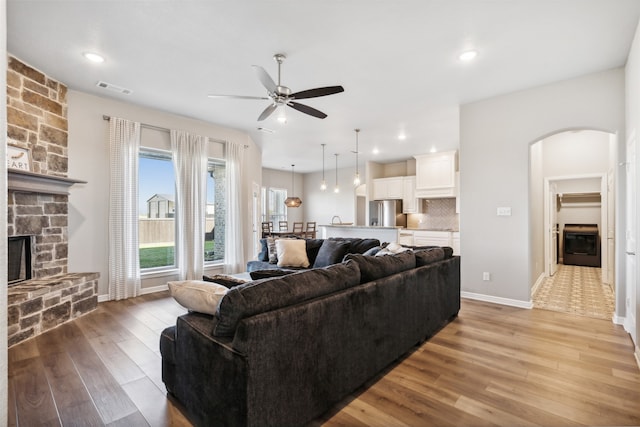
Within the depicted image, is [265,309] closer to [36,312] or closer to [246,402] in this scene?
[246,402]

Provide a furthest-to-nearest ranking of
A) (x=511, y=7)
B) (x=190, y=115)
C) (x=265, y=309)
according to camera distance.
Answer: (x=190, y=115), (x=511, y=7), (x=265, y=309)

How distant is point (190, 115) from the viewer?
204 inches

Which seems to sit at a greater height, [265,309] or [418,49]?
[418,49]

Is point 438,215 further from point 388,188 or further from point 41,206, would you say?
point 41,206

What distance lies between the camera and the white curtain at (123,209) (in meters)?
4.45

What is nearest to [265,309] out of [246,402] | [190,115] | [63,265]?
[246,402]

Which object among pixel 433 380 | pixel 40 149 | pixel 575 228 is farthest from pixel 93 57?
pixel 575 228

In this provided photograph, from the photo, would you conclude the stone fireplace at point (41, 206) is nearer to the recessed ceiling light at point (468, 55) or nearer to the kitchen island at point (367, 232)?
the kitchen island at point (367, 232)

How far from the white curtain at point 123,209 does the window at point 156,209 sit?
0.32 m

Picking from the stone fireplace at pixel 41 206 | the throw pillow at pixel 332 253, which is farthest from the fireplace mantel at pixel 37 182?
the throw pillow at pixel 332 253

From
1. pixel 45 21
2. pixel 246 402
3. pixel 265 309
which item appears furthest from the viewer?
pixel 45 21

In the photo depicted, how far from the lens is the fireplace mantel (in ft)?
10.5

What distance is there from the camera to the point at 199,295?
6.19ft

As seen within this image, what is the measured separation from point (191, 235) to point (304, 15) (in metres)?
3.99
